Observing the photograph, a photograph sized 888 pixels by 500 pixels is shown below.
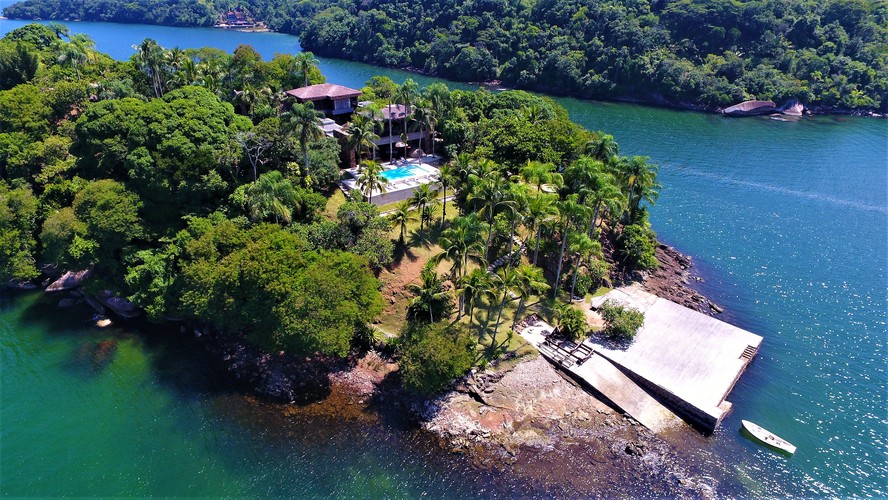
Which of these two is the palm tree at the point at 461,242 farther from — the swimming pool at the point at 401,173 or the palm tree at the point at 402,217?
the swimming pool at the point at 401,173

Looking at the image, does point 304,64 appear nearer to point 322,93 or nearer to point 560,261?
point 322,93

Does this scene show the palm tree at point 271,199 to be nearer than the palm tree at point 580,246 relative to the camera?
No

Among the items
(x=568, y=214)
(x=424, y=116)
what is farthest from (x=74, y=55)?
(x=568, y=214)

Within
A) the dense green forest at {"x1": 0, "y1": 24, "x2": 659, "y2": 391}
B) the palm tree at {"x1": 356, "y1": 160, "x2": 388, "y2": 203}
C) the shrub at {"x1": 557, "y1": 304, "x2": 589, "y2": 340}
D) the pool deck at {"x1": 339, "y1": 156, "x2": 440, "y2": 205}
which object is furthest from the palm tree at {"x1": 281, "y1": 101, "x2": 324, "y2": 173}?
the shrub at {"x1": 557, "y1": 304, "x2": 589, "y2": 340}

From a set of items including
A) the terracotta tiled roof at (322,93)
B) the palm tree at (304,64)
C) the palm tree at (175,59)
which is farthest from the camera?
the palm tree at (304,64)

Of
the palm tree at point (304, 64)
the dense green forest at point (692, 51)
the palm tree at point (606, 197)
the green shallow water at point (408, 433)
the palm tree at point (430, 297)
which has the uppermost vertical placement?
the dense green forest at point (692, 51)

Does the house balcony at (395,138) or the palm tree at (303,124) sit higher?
the palm tree at (303,124)

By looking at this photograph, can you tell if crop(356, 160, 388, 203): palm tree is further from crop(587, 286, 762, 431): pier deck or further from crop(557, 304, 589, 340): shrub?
crop(587, 286, 762, 431): pier deck

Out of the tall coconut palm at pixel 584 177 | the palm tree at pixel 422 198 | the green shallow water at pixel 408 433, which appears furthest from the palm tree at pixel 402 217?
the green shallow water at pixel 408 433

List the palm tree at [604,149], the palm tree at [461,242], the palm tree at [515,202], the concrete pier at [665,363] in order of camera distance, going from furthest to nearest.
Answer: the palm tree at [604,149] < the palm tree at [515,202] < the palm tree at [461,242] < the concrete pier at [665,363]
